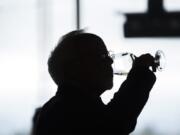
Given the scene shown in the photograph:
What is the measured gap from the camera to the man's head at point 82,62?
3.87 feet

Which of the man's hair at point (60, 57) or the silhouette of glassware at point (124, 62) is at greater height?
the man's hair at point (60, 57)

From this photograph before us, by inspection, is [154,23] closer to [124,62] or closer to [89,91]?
[124,62]

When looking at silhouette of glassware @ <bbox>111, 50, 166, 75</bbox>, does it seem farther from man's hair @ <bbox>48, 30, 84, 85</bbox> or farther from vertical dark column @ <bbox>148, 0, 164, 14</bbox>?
vertical dark column @ <bbox>148, 0, 164, 14</bbox>

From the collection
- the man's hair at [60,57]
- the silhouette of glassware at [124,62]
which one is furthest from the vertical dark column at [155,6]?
the man's hair at [60,57]

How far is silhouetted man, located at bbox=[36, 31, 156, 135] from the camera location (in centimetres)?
115

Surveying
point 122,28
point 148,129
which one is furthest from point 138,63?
point 148,129

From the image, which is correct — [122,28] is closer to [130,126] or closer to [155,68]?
[155,68]

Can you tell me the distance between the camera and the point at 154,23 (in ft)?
6.04

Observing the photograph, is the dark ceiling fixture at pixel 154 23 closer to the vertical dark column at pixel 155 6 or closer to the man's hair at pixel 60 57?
the vertical dark column at pixel 155 6

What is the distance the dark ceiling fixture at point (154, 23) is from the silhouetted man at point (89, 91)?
2.06ft

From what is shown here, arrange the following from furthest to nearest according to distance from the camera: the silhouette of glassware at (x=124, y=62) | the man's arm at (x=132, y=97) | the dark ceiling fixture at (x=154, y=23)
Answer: the dark ceiling fixture at (x=154, y=23) → the silhouette of glassware at (x=124, y=62) → the man's arm at (x=132, y=97)

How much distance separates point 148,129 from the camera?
260 centimetres

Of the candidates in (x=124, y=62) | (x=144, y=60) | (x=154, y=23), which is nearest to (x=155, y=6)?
(x=154, y=23)

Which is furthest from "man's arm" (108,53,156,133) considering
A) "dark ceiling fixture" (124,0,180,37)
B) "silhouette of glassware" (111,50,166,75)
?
"dark ceiling fixture" (124,0,180,37)
